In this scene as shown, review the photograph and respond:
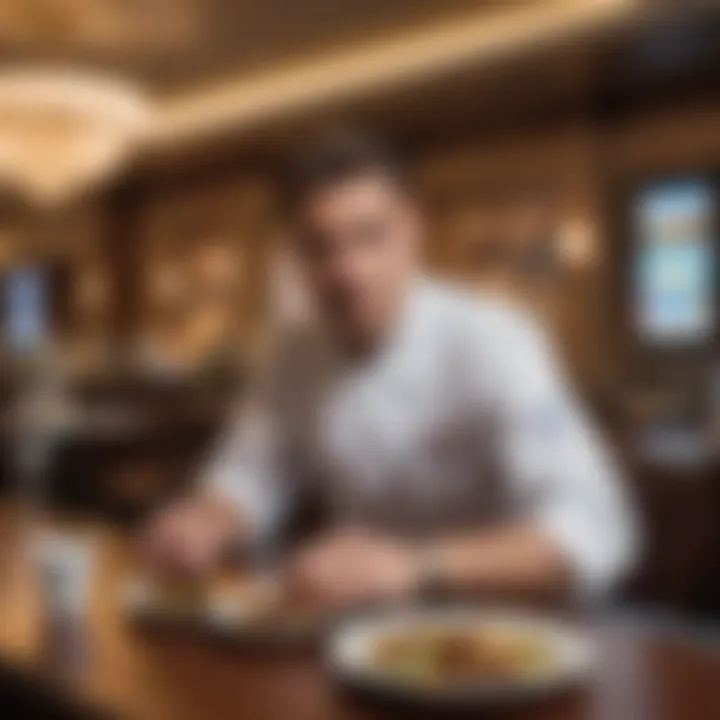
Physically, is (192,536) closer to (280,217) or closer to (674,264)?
(280,217)

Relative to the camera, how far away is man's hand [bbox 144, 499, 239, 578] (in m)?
1.02

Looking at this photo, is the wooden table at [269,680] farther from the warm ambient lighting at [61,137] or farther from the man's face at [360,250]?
the warm ambient lighting at [61,137]

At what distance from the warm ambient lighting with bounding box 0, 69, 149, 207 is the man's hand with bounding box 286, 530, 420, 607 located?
1.26 feet

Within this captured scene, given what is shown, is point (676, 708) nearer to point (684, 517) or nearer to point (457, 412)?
point (684, 517)

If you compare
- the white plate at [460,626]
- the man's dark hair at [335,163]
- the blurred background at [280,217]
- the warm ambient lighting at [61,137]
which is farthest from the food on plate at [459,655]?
the warm ambient lighting at [61,137]

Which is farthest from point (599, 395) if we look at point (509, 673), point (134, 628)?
point (134, 628)

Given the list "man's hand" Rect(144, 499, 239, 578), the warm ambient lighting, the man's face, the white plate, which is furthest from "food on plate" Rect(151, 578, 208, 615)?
the warm ambient lighting

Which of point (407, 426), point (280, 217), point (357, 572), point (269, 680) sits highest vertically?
point (280, 217)

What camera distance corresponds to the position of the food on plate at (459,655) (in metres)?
0.76

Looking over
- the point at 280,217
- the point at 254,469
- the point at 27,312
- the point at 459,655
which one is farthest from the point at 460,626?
the point at 27,312

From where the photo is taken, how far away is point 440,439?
3.04 ft

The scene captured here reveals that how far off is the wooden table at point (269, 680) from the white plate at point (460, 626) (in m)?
0.01

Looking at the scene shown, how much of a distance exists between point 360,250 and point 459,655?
31 cm

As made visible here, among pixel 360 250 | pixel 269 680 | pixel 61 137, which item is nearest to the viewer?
pixel 269 680
